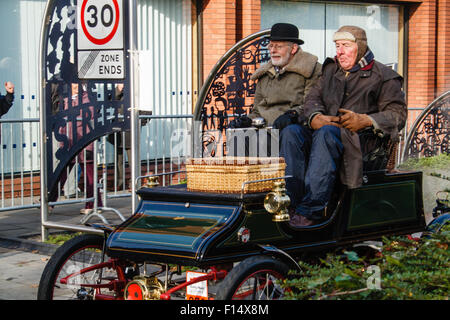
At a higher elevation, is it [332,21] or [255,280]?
[332,21]

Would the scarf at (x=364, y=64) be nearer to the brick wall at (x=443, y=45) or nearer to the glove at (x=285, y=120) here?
the glove at (x=285, y=120)

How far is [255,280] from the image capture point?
4.41 metres

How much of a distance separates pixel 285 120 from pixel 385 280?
1985 millimetres

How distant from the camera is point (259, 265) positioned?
435cm

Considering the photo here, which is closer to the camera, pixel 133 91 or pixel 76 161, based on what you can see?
pixel 133 91

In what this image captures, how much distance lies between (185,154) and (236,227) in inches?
299

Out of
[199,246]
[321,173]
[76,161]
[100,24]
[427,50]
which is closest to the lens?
[199,246]

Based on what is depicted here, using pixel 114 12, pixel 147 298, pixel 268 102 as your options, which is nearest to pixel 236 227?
pixel 147 298

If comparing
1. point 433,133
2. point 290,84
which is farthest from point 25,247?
point 433,133

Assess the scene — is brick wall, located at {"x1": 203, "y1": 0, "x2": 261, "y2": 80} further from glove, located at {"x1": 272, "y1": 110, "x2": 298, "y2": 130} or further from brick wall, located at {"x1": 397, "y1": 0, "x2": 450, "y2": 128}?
glove, located at {"x1": 272, "y1": 110, "x2": 298, "y2": 130}

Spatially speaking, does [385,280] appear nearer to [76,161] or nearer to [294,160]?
[294,160]

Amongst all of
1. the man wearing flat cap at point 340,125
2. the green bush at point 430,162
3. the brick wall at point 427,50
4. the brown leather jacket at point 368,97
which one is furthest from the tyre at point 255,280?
the brick wall at point 427,50

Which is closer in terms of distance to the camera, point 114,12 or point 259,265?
point 259,265
